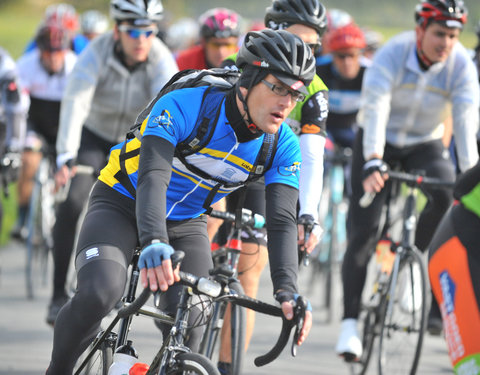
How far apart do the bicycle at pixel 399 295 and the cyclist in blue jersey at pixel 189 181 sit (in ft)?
7.00

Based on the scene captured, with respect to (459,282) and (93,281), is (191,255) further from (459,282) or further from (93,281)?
(459,282)

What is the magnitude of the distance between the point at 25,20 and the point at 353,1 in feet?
Result: 57.6

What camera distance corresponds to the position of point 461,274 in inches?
159

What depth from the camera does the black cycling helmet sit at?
686 cm

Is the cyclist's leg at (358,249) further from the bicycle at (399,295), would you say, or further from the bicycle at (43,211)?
the bicycle at (43,211)

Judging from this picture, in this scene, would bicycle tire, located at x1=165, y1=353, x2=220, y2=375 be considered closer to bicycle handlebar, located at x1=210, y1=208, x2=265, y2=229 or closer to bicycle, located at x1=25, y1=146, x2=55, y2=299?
bicycle handlebar, located at x1=210, y1=208, x2=265, y2=229

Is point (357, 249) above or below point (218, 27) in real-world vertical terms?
below

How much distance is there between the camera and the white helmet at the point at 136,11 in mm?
7312

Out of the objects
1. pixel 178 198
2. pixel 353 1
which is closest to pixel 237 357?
pixel 178 198

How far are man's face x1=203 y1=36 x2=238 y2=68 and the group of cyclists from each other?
0.04 ft

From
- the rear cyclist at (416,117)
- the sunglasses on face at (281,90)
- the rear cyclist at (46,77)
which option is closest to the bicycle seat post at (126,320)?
the sunglasses on face at (281,90)

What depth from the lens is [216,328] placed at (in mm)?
5492

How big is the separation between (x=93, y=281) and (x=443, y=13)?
12.1ft

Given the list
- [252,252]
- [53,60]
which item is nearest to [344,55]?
[53,60]
